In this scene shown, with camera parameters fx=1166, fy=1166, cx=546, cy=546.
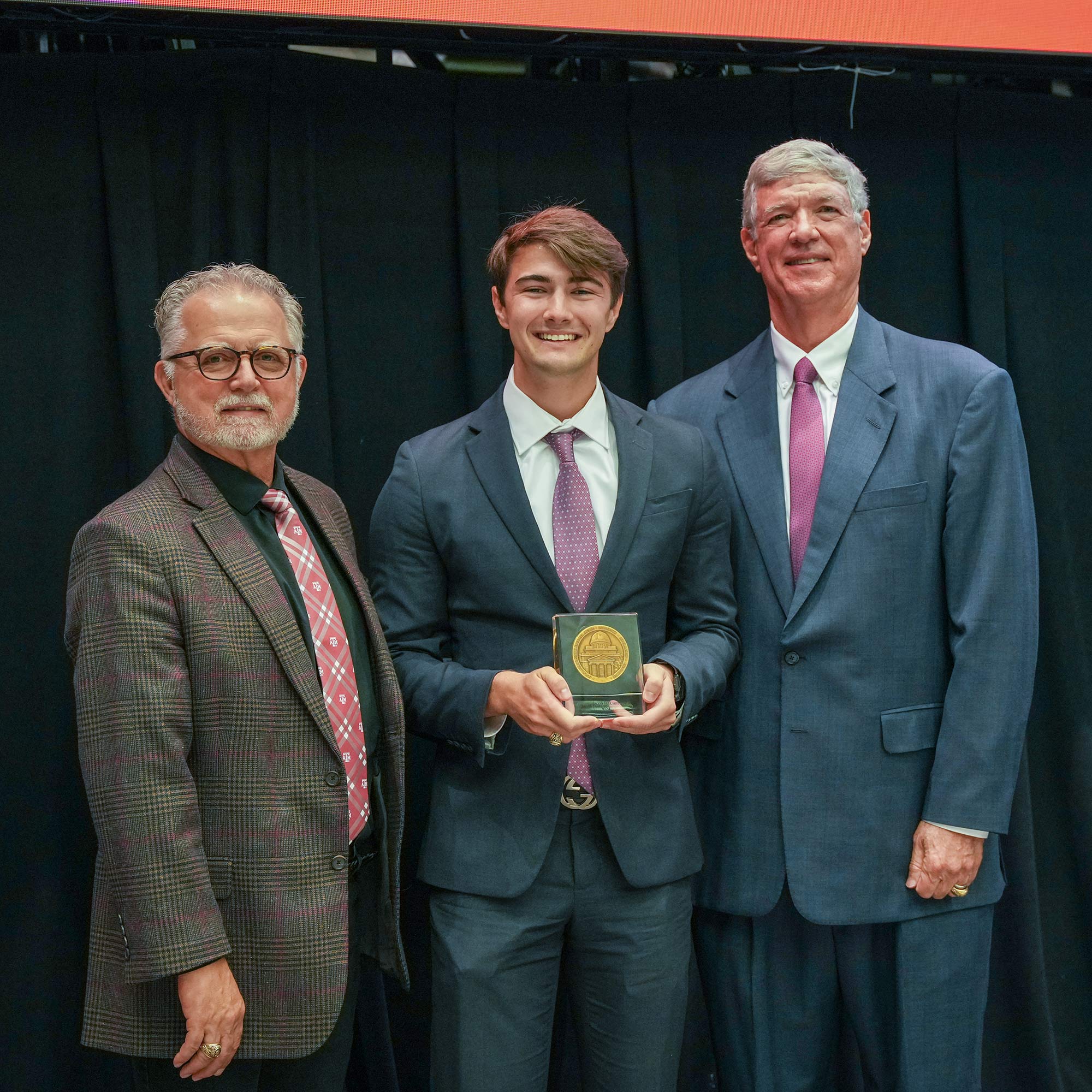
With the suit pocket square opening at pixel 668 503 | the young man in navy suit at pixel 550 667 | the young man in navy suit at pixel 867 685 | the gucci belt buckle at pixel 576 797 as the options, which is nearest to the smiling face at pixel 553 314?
the young man in navy suit at pixel 550 667

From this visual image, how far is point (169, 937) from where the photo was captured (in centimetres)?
165

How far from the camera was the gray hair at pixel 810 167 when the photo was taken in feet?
7.23

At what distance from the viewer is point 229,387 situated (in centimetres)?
188

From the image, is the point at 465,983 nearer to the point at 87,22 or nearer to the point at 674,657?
the point at 674,657

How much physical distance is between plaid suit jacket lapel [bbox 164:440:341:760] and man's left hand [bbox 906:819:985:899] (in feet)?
3.42

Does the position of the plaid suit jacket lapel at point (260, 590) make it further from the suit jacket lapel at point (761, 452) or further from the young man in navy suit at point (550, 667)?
the suit jacket lapel at point (761, 452)

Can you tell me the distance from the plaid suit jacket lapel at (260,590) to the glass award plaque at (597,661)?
0.38 metres

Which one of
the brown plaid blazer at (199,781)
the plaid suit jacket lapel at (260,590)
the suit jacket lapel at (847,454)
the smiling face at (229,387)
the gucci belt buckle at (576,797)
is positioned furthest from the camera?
the suit jacket lapel at (847,454)

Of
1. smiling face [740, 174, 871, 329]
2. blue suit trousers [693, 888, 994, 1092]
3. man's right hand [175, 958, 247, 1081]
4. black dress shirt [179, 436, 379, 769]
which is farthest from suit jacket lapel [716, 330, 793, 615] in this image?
man's right hand [175, 958, 247, 1081]

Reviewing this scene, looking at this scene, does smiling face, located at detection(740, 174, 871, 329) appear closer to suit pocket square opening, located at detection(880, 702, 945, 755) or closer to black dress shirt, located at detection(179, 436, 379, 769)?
suit pocket square opening, located at detection(880, 702, 945, 755)

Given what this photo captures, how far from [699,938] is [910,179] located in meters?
1.86

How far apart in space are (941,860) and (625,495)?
852mm

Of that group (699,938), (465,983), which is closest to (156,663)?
(465,983)

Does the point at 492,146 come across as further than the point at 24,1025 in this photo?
Yes
